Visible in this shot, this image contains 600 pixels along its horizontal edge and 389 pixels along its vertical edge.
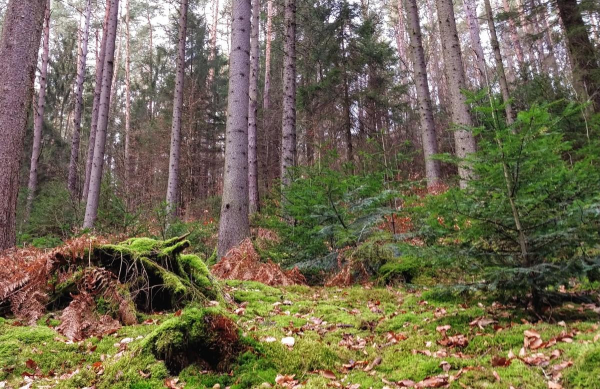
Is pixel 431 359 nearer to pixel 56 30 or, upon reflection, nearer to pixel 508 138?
pixel 508 138

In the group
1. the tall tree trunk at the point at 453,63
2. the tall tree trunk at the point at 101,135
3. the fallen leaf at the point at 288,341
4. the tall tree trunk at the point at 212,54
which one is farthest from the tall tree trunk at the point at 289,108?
the tall tree trunk at the point at 212,54

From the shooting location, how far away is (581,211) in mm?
2729

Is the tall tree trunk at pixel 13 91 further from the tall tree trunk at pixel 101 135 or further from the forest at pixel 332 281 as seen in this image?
the tall tree trunk at pixel 101 135

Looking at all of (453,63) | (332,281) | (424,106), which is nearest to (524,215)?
(332,281)

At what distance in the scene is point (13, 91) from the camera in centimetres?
A: 582

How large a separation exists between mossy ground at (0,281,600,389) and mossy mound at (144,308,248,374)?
0.07m

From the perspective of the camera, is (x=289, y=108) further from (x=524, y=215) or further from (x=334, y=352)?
(x=334, y=352)

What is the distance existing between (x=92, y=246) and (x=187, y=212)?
13649 mm

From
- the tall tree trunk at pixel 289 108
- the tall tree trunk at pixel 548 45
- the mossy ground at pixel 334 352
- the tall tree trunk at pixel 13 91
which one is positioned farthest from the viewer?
the tall tree trunk at pixel 548 45

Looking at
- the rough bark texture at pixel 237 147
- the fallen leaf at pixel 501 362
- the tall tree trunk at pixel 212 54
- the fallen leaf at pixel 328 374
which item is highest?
the tall tree trunk at pixel 212 54

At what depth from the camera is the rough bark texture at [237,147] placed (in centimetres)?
714

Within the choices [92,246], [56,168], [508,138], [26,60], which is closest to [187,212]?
[56,168]

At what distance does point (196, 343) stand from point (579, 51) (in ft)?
44.7

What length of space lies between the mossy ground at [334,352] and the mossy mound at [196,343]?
0.23ft
